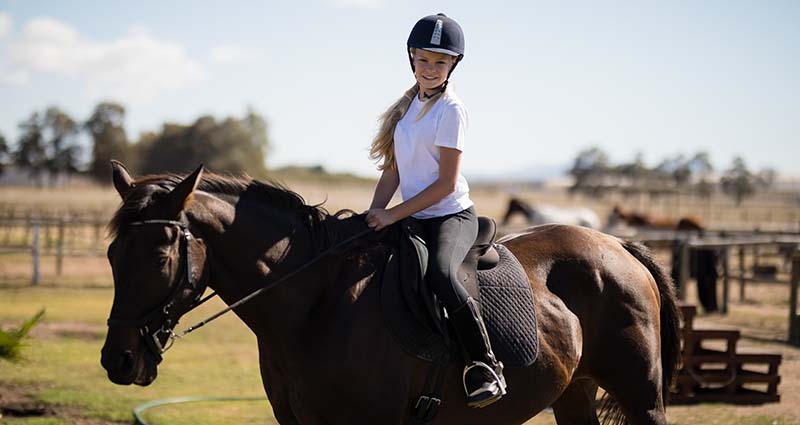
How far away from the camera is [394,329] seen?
3961 mm

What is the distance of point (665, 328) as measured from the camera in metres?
5.51

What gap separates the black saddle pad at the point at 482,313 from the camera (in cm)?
401

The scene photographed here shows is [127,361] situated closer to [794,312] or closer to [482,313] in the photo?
[482,313]

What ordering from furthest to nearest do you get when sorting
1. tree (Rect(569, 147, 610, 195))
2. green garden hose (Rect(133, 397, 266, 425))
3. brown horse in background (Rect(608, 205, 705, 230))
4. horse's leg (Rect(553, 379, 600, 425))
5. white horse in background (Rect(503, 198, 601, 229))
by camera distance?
tree (Rect(569, 147, 610, 195)) < white horse in background (Rect(503, 198, 601, 229)) < brown horse in background (Rect(608, 205, 705, 230)) < green garden hose (Rect(133, 397, 266, 425)) < horse's leg (Rect(553, 379, 600, 425))

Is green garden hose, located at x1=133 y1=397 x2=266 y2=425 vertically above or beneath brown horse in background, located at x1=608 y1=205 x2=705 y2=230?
above

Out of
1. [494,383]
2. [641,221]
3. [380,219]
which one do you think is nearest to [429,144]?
[380,219]

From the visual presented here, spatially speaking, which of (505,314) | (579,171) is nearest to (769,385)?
(505,314)

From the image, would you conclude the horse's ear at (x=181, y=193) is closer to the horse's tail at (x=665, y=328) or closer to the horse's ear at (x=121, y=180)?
the horse's ear at (x=121, y=180)

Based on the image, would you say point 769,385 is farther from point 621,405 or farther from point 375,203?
point 375,203

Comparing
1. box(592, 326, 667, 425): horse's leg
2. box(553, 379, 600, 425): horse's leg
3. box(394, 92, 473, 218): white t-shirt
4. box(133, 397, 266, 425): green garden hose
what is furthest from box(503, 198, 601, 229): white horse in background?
box(394, 92, 473, 218): white t-shirt

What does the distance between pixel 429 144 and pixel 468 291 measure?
2.70 ft

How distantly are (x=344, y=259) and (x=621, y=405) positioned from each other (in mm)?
2166

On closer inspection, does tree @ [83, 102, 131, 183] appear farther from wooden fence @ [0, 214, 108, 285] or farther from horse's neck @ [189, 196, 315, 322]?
horse's neck @ [189, 196, 315, 322]

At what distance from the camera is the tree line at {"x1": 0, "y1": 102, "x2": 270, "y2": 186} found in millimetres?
63250
